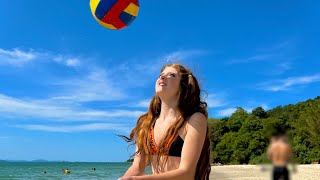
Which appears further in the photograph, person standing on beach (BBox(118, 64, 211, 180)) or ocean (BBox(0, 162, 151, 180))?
ocean (BBox(0, 162, 151, 180))

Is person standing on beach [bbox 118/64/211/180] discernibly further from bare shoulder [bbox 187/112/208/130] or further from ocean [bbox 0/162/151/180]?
ocean [bbox 0/162/151/180]

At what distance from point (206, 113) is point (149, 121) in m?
0.36

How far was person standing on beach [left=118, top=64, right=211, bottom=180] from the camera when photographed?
2020 mm

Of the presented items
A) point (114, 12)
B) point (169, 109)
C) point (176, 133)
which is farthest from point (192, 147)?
point (114, 12)

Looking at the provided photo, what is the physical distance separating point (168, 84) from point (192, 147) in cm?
35

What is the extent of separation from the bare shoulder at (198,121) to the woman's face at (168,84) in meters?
0.16

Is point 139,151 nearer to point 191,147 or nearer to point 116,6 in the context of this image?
point 191,147

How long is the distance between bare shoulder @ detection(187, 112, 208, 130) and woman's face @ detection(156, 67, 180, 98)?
160 mm

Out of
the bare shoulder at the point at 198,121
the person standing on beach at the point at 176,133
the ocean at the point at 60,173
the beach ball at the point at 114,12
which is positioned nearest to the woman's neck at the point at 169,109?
the person standing on beach at the point at 176,133

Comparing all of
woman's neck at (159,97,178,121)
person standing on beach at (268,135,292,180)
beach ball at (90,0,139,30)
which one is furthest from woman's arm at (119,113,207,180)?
beach ball at (90,0,139,30)

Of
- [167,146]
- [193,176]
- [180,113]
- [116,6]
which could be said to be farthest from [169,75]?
[116,6]

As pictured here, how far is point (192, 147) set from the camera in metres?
2.00

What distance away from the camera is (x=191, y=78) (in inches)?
92.0

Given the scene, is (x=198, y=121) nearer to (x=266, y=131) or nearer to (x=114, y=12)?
(x=266, y=131)
